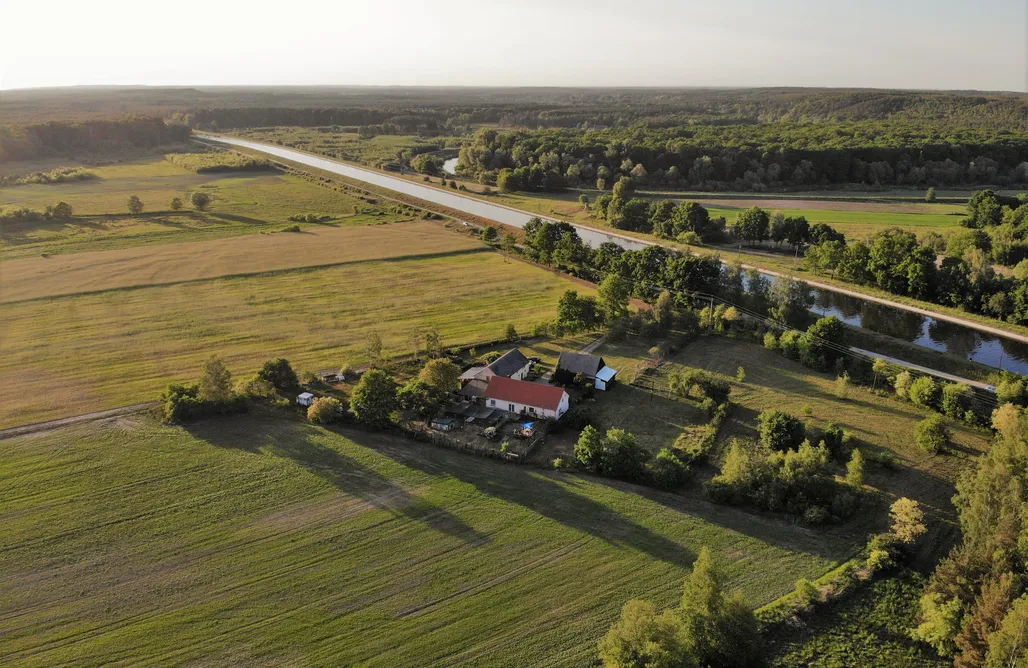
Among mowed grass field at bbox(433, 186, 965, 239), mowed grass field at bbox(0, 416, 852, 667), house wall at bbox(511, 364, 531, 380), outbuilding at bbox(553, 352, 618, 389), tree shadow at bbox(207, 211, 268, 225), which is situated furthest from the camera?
tree shadow at bbox(207, 211, 268, 225)

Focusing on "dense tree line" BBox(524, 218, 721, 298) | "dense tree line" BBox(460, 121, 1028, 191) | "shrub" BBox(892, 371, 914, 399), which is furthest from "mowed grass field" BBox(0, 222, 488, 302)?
"shrub" BBox(892, 371, 914, 399)

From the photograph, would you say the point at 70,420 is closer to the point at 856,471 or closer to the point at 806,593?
the point at 806,593

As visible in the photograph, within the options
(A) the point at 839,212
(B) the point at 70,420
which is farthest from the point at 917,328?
(B) the point at 70,420

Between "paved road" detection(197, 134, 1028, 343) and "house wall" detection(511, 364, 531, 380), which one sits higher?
"paved road" detection(197, 134, 1028, 343)

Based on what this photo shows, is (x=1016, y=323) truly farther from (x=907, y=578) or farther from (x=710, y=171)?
(x=710, y=171)

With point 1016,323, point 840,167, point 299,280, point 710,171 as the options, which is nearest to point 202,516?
point 299,280

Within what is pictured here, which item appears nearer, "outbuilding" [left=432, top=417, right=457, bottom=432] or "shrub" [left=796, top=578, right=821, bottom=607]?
"shrub" [left=796, top=578, right=821, bottom=607]

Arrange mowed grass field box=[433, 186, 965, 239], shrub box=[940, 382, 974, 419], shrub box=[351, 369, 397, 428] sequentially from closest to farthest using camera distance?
shrub box=[351, 369, 397, 428] → shrub box=[940, 382, 974, 419] → mowed grass field box=[433, 186, 965, 239]

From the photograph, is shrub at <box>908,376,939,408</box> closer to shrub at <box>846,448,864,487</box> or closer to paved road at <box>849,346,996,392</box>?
paved road at <box>849,346,996,392</box>
